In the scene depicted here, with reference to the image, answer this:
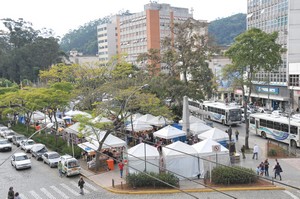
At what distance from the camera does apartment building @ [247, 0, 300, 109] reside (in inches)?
1986

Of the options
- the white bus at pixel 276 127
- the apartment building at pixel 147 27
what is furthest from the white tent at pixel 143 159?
the apartment building at pixel 147 27

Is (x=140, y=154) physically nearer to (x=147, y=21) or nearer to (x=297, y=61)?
(x=297, y=61)

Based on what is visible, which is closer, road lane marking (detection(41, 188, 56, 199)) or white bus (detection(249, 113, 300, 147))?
road lane marking (detection(41, 188, 56, 199))

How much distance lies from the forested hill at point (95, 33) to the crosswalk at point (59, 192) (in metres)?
96.6

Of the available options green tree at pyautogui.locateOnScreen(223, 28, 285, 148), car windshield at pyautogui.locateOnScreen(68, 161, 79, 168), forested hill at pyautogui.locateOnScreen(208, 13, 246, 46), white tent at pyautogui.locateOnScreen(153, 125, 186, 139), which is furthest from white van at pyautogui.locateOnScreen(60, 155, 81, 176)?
forested hill at pyautogui.locateOnScreen(208, 13, 246, 46)

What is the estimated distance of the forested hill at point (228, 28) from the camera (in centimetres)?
13775

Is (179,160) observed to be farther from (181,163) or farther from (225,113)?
(225,113)

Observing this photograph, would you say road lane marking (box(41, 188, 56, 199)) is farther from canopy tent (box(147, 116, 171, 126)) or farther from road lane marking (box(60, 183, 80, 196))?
canopy tent (box(147, 116, 171, 126))

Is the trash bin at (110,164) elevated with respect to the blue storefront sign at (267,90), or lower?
lower

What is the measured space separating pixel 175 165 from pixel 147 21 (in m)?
78.1

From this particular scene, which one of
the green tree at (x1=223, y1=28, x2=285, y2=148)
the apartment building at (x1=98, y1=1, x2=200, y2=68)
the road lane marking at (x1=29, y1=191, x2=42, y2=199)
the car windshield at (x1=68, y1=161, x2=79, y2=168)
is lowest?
the road lane marking at (x1=29, y1=191, x2=42, y2=199)

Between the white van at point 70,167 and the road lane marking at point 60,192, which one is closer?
the road lane marking at point 60,192

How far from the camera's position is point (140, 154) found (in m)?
22.6

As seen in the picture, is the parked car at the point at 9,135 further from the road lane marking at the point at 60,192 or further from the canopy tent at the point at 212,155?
the canopy tent at the point at 212,155
